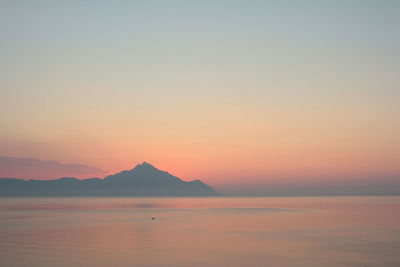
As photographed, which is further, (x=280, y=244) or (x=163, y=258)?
(x=280, y=244)

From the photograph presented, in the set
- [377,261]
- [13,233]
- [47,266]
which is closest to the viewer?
[47,266]

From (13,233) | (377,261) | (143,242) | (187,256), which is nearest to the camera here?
(377,261)

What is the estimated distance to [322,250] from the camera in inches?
1236

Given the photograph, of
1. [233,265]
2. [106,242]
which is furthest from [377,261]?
[106,242]

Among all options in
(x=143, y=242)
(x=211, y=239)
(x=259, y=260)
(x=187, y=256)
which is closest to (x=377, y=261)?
(x=259, y=260)

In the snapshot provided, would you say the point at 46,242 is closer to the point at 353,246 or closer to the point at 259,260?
the point at 259,260

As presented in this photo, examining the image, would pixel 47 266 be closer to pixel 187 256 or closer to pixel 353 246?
pixel 187 256

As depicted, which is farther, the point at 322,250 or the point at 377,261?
the point at 322,250

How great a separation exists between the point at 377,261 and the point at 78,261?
19963mm

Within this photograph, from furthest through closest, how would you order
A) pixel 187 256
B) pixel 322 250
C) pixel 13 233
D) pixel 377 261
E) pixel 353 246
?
pixel 13 233, pixel 353 246, pixel 322 250, pixel 187 256, pixel 377 261

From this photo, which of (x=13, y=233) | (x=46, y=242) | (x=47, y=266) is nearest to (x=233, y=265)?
(x=47, y=266)

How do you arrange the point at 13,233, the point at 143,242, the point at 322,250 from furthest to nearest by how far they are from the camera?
the point at 13,233, the point at 143,242, the point at 322,250

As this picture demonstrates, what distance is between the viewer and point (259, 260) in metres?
27.3

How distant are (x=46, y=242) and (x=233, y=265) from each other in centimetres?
1884
